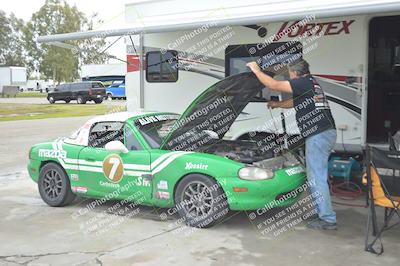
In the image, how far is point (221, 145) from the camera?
7199 millimetres

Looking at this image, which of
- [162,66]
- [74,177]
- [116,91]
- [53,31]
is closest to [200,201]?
[74,177]

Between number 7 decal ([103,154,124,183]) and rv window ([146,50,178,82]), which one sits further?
rv window ([146,50,178,82])

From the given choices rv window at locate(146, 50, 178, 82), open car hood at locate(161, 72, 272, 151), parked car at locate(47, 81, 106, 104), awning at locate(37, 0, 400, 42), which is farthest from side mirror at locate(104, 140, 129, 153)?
parked car at locate(47, 81, 106, 104)

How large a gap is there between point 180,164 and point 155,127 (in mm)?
1063

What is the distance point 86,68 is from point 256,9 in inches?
1667

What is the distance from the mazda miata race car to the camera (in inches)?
232

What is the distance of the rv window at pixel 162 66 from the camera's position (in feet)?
31.0

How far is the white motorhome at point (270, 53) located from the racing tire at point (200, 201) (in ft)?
7.79

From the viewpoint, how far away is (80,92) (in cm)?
3800

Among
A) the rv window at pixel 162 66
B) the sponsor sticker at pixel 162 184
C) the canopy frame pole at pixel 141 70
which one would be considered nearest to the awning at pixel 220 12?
the canopy frame pole at pixel 141 70

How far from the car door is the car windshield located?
0.15m

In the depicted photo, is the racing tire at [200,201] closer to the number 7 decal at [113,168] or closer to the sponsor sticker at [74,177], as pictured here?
the number 7 decal at [113,168]

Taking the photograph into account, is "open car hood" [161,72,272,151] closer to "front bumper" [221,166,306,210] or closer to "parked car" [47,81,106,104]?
"front bumper" [221,166,306,210]

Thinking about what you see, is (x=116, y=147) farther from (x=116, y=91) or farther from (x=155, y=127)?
(x=116, y=91)
